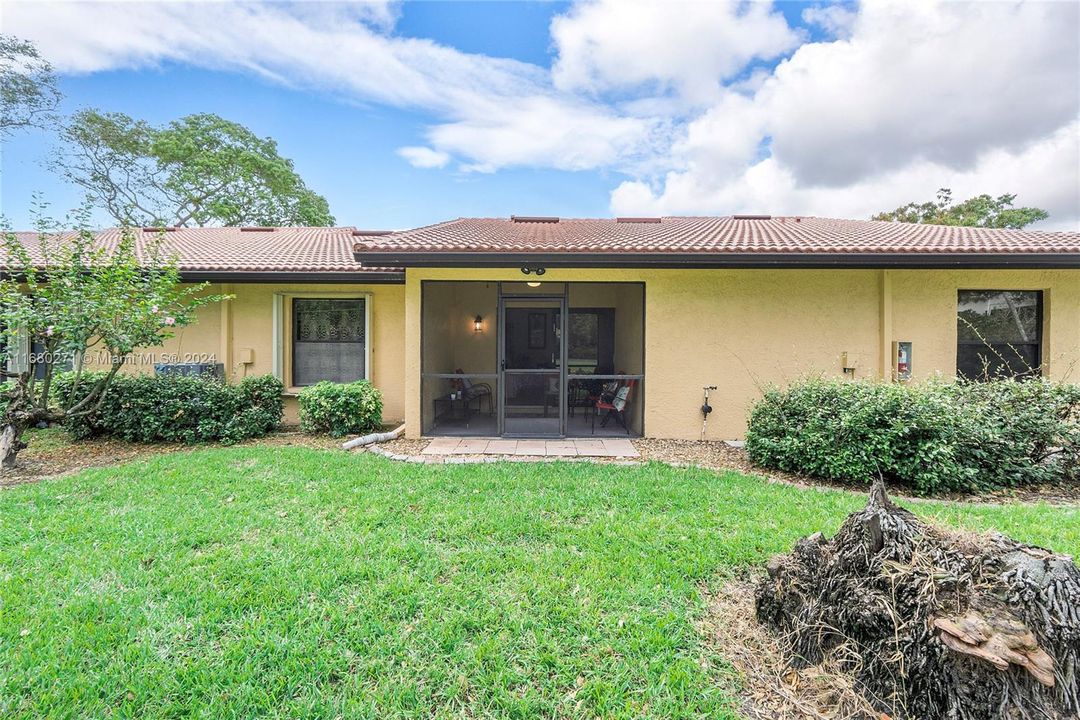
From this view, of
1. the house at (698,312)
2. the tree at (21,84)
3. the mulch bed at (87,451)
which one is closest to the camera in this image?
the mulch bed at (87,451)

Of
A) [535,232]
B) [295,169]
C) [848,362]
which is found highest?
[295,169]


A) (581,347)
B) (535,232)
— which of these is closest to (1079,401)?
(581,347)

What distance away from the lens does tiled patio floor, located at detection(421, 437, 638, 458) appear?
257 inches

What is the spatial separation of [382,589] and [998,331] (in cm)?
1007

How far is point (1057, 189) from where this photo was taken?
716 inches

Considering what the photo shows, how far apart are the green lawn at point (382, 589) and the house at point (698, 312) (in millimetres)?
2571

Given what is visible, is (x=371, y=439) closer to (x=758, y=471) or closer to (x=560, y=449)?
(x=560, y=449)

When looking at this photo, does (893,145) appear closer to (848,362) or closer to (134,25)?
(848,362)

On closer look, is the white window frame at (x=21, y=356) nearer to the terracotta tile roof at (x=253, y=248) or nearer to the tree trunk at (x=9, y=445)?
the terracotta tile roof at (x=253, y=248)

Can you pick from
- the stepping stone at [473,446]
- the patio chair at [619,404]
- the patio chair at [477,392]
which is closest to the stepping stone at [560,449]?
the patio chair at [619,404]

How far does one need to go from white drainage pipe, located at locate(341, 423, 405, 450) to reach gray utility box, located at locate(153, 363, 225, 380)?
3.50 m

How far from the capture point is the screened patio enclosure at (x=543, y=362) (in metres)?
7.51

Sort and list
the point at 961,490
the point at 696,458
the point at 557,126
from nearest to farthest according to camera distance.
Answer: the point at 961,490 → the point at 696,458 → the point at 557,126

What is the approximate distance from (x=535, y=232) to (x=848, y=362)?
6301mm
